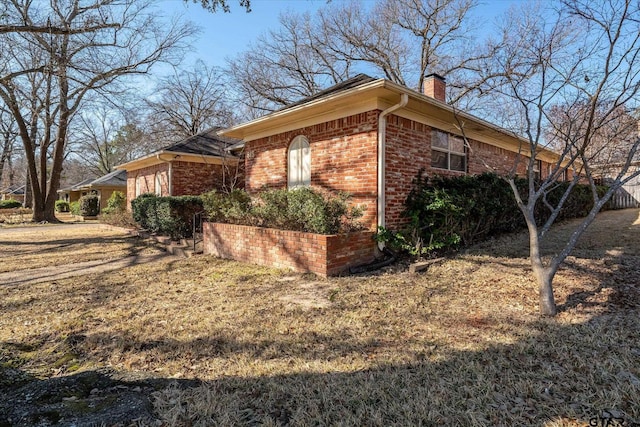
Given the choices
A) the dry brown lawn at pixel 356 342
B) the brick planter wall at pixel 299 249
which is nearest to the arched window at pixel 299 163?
the brick planter wall at pixel 299 249

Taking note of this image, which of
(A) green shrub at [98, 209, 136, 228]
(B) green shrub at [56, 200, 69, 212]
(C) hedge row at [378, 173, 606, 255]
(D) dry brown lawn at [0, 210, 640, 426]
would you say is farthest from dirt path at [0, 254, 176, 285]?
(B) green shrub at [56, 200, 69, 212]

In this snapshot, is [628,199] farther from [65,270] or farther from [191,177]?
[65,270]

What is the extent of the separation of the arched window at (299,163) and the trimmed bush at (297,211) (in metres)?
1.00

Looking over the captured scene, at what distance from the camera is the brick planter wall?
563cm

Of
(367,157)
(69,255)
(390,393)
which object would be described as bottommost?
(390,393)

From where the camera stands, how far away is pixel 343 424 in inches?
79.9

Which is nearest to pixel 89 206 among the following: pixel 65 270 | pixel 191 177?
pixel 191 177

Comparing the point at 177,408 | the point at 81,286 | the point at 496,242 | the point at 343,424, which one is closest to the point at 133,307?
the point at 81,286

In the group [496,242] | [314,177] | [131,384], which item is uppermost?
[314,177]

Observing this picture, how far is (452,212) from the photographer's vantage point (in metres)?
6.67

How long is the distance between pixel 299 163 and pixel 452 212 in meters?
3.72

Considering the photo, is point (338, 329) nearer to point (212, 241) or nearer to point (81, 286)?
point (81, 286)

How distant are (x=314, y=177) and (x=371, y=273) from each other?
281cm

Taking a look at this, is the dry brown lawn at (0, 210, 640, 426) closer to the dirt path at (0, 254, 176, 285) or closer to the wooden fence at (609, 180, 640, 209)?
the dirt path at (0, 254, 176, 285)
